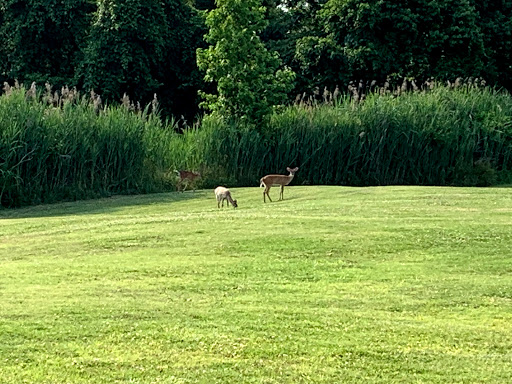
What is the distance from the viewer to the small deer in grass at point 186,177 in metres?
18.9

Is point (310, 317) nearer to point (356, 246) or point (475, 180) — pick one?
point (356, 246)

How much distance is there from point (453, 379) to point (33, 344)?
9.71ft

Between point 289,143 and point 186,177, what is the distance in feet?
10.9

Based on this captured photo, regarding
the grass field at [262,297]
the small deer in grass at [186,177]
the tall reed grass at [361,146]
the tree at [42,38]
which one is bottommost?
the grass field at [262,297]

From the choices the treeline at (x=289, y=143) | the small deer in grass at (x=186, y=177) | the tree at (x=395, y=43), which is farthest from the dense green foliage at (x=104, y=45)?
the small deer in grass at (x=186, y=177)

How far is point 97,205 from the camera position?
16.5m

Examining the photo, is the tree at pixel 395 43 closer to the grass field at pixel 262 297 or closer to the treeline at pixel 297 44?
the treeline at pixel 297 44

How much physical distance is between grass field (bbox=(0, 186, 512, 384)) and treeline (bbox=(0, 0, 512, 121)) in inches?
648

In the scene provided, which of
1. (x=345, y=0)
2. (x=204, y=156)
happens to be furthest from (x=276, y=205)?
(x=345, y=0)

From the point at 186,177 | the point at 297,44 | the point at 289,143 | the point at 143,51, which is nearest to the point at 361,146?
the point at 289,143

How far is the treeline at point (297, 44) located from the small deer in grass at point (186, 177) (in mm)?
9967

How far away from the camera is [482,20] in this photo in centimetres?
3111

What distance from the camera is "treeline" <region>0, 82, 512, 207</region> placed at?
61.1 feet

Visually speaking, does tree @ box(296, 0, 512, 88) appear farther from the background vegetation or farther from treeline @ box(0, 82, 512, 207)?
treeline @ box(0, 82, 512, 207)
